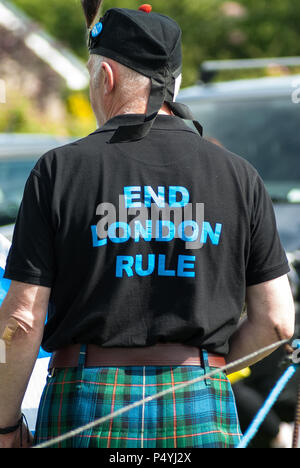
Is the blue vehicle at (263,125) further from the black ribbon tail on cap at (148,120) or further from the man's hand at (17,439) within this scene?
the man's hand at (17,439)

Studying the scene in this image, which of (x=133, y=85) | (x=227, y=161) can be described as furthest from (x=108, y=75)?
(x=227, y=161)

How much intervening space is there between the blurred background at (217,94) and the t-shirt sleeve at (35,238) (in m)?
0.86

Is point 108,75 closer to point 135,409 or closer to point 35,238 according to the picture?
point 35,238

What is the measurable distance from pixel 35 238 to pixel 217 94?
3.93 meters

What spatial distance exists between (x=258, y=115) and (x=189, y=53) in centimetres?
2229

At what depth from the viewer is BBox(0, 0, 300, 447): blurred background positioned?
392cm

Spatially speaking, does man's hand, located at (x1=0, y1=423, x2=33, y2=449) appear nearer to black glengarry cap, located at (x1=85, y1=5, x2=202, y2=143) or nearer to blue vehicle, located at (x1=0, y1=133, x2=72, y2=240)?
black glengarry cap, located at (x1=85, y1=5, x2=202, y2=143)

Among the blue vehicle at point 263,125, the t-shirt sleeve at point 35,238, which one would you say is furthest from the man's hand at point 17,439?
the blue vehicle at point 263,125

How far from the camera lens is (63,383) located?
180 cm

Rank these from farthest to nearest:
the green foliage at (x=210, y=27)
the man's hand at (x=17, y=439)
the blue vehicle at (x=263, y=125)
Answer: the green foliage at (x=210, y=27)
the blue vehicle at (x=263, y=125)
the man's hand at (x=17, y=439)

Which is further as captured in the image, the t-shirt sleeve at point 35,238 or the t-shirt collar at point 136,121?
the t-shirt collar at point 136,121

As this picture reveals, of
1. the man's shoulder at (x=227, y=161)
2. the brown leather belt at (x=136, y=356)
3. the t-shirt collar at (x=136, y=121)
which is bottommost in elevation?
the brown leather belt at (x=136, y=356)

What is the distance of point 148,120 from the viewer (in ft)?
6.18

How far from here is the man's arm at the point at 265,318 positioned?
1926mm
